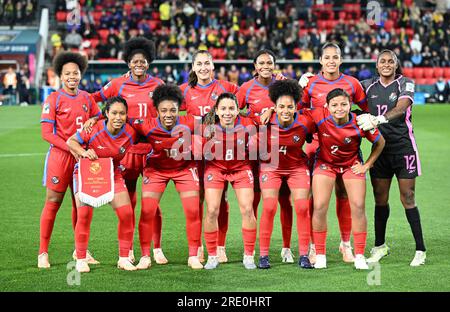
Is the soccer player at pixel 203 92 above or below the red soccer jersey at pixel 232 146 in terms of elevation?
above

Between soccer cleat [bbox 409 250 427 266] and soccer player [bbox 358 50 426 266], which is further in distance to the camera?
soccer player [bbox 358 50 426 266]

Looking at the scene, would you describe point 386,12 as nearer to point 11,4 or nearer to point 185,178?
point 11,4

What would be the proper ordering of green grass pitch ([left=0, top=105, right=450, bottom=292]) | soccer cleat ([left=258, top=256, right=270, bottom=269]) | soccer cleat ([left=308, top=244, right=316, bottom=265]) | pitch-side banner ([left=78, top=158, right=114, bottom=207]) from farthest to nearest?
soccer cleat ([left=308, top=244, right=316, bottom=265])
soccer cleat ([left=258, top=256, right=270, bottom=269])
pitch-side banner ([left=78, top=158, right=114, bottom=207])
green grass pitch ([left=0, top=105, right=450, bottom=292])

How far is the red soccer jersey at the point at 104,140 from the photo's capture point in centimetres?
739

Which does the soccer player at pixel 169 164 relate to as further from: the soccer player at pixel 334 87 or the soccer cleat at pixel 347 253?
the soccer cleat at pixel 347 253

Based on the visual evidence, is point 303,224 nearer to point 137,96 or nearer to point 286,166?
point 286,166

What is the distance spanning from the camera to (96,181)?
7199 mm

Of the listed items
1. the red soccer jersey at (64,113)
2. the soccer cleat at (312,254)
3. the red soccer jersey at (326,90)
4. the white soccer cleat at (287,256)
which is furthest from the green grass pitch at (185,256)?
the red soccer jersey at (326,90)

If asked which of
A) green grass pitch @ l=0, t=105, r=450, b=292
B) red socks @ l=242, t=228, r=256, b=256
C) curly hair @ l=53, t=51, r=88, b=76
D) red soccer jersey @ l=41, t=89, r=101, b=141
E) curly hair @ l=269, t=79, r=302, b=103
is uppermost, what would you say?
curly hair @ l=53, t=51, r=88, b=76

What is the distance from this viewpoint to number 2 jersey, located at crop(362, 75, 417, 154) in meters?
7.70

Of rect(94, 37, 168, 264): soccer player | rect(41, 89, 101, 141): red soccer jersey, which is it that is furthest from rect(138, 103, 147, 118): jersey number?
rect(41, 89, 101, 141): red soccer jersey

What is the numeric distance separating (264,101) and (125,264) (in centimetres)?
194

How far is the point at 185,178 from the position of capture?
24.9 feet

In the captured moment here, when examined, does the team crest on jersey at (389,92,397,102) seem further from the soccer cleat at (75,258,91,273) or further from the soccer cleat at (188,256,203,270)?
the soccer cleat at (75,258,91,273)
